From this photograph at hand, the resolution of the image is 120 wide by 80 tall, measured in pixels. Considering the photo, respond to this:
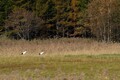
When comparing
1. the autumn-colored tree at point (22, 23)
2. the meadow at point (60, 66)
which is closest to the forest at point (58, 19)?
the autumn-colored tree at point (22, 23)

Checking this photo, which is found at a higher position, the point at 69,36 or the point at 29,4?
the point at 29,4

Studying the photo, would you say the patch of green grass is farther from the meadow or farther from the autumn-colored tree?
the autumn-colored tree

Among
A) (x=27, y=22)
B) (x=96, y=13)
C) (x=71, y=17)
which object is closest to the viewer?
(x=96, y=13)

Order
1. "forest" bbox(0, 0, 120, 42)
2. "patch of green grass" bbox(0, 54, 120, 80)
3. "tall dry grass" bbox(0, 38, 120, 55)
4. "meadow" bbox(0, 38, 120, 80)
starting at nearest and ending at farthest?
"meadow" bbox(0, 38, 120, 80) → "patch of green grass" bbox(0, 54, 120, 80) → "tall dry grass" bbox(0, 38, 120, 55) → "forest" bbox(0, 0, 120, 42)

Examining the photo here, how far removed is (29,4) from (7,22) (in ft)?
18.2

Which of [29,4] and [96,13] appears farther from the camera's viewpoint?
[29,4]

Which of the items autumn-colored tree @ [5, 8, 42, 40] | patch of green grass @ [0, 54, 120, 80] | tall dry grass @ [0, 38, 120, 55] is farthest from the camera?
autumn-colored tree @ [5, 8, 42, 40]

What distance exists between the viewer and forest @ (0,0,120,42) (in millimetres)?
48688

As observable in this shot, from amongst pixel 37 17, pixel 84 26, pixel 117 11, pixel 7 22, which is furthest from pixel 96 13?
pixel 7 22

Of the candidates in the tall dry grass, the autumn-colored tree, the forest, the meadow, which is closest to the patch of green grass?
the meadow

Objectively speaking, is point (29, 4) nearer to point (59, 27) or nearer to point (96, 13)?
point (59, 27)

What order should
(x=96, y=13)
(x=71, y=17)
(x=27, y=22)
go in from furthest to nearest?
(x=71, y=17)
(x=27, y=22)
(x=96, y=13)

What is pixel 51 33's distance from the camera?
195 feet

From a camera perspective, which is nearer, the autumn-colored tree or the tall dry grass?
the tall dry grass
